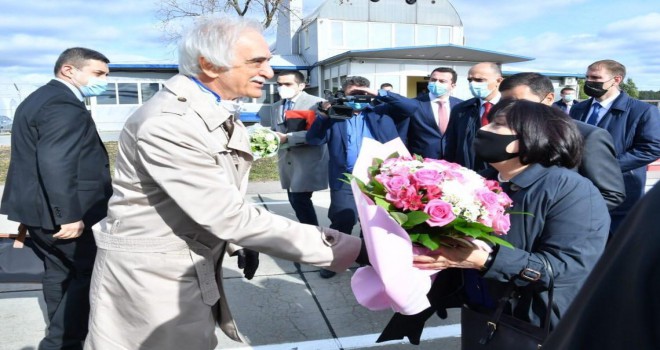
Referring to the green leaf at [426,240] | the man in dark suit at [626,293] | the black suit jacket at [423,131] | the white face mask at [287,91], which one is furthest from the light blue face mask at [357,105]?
the man in dark suit at [626,293]

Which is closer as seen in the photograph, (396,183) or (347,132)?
(396,183)

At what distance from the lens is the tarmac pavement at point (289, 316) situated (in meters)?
3.46

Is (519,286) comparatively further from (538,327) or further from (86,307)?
(86,307)

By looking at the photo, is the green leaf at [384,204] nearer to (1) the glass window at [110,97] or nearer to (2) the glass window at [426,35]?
(1) the glass window at [110,97]

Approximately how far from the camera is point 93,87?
11.5 ft

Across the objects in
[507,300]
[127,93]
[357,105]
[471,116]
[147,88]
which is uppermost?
[147,88]

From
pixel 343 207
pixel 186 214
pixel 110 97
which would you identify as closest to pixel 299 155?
pixel 343 207

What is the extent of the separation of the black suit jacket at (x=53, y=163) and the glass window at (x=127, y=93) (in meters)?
24.5

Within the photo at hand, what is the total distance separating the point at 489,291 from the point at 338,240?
2.41 ft

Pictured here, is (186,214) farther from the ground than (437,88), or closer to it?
closer to it

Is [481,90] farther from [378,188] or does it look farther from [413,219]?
[413,219]

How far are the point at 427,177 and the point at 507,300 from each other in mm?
694

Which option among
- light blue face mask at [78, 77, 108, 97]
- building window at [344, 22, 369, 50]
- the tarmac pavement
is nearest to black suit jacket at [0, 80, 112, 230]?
light blue face mask at [78, 77, 108, 97]

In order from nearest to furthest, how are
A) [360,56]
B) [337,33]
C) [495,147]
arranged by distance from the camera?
[495,147], [360,56], [337,33]
